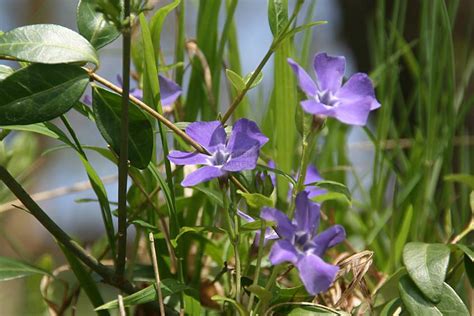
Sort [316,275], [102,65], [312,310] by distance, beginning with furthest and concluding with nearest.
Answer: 1. [102,65]
2. [312,310]
3. [316,275]

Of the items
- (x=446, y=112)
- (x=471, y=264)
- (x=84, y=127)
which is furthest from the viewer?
(x=84, y=127)

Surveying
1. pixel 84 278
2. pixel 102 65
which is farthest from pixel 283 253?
pixel 102 65

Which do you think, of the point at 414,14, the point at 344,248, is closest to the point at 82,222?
the point at 414,14

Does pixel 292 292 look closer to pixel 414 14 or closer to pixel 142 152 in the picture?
pixel 142 152

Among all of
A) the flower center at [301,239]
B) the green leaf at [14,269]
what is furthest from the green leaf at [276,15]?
the green leaf at [14,269]

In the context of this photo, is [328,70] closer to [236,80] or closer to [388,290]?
[236,80]

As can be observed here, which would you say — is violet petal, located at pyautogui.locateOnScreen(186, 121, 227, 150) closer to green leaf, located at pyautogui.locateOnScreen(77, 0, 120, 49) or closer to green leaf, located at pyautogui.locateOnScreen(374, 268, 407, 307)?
green leaf, located at pyautogui.locateOnScreen(77, 0, 120, 49)
